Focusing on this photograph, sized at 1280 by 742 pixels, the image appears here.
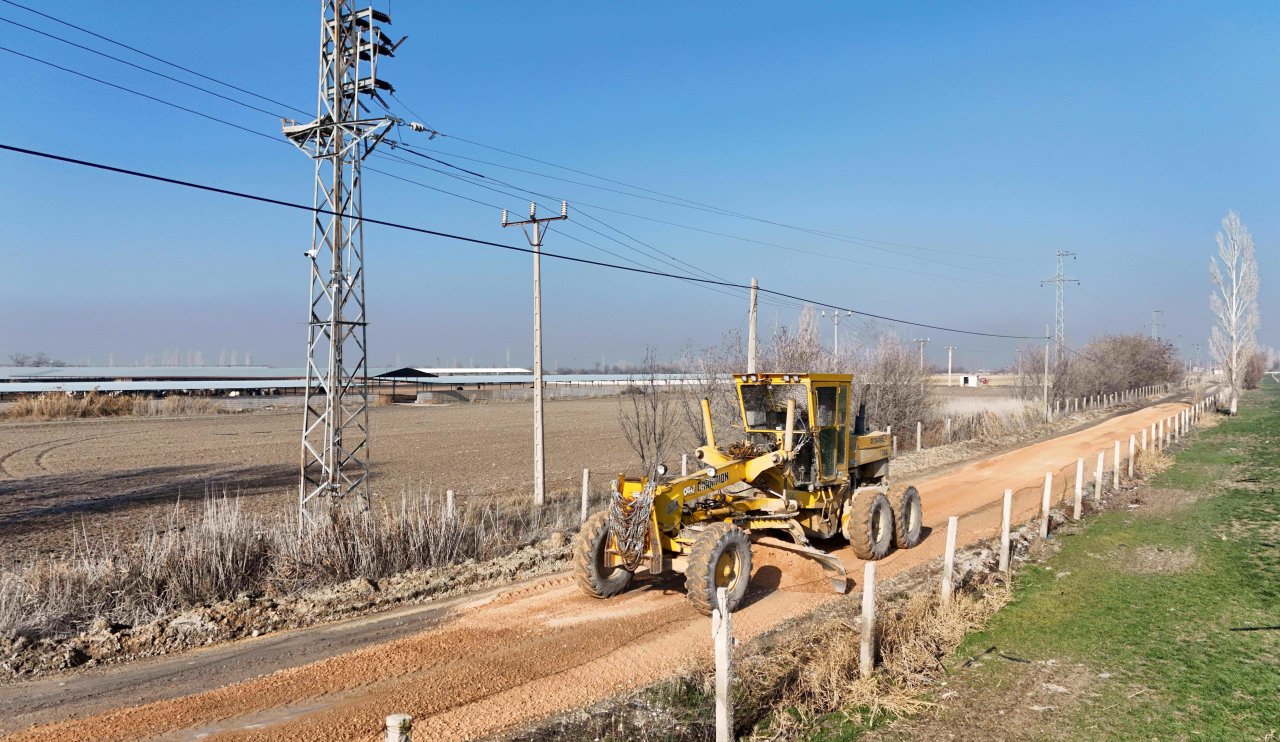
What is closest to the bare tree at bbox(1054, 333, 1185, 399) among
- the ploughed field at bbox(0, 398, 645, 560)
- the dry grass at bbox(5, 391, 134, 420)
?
the ploughed field at bbox(0, 398, 645, 560)

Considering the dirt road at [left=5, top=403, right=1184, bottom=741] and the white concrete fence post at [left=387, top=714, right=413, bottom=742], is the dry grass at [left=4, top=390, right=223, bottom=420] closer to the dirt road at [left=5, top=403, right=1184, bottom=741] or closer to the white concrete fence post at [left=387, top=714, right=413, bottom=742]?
the dirt road at [left=5, top=403, right=1184, bottom=741]

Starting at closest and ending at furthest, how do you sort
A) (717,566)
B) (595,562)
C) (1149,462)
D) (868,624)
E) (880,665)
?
1. (868,624)
2. (880,665)
3. (717,566)
4. (595,562)
5. (1149,462)

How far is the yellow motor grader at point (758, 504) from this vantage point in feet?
30.8

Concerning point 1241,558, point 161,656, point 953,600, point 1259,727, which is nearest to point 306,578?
point 161,656

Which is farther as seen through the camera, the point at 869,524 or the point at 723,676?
the point at 869,524

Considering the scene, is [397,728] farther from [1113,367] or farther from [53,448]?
[1113,367]

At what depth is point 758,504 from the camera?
1130 centimetres

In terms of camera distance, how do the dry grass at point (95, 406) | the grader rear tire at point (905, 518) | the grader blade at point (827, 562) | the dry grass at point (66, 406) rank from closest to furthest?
1. the grader blade at point (827, 562)
2. the grader rear tire at point (905, 518)
3. the dry grass at point (66, 406)
4. the dry grass at point (95, 406)

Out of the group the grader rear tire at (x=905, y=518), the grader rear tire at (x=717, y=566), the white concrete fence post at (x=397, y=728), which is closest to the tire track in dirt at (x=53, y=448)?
the grader rear tire at (x=717, y=566)

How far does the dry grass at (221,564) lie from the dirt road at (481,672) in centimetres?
176

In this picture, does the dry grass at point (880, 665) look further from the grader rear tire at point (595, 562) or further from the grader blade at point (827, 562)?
the grader rear tire at point (595, 562)

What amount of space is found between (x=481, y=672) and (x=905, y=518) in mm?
8112

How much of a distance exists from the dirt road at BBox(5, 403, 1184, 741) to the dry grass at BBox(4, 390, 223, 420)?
53.1 meters

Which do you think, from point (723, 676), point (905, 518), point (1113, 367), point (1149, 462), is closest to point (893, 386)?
point (1149, 462)
